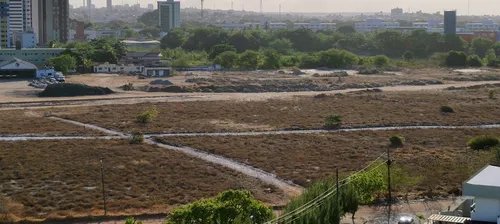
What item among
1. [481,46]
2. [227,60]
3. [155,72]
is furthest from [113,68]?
[481,46]

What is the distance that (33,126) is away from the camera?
28.1 metres

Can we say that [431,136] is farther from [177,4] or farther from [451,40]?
[177,4]

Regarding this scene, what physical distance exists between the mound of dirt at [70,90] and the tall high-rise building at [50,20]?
1311 inches

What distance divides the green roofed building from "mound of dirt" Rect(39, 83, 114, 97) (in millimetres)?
13089

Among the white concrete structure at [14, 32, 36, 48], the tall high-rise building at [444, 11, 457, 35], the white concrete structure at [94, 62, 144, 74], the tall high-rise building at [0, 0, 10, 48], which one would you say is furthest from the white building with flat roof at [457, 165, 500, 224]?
the tall high-rise building at [444, 11, 457, 35]

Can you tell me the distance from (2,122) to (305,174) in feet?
43.9

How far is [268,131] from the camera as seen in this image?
28.0 metres

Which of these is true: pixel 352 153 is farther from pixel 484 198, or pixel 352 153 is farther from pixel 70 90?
pixel 70 90

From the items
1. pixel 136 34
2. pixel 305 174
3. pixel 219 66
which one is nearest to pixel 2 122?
pixel 305 174

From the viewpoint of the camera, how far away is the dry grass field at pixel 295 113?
29.2m

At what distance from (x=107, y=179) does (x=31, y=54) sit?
112 feet

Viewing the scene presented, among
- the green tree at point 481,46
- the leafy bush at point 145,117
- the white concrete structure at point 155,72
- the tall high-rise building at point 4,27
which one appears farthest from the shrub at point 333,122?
the green tree at point 481,46

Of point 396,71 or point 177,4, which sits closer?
point 396,71

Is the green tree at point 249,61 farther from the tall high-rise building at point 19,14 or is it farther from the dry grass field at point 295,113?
the tall high-rise building at point 19,14
